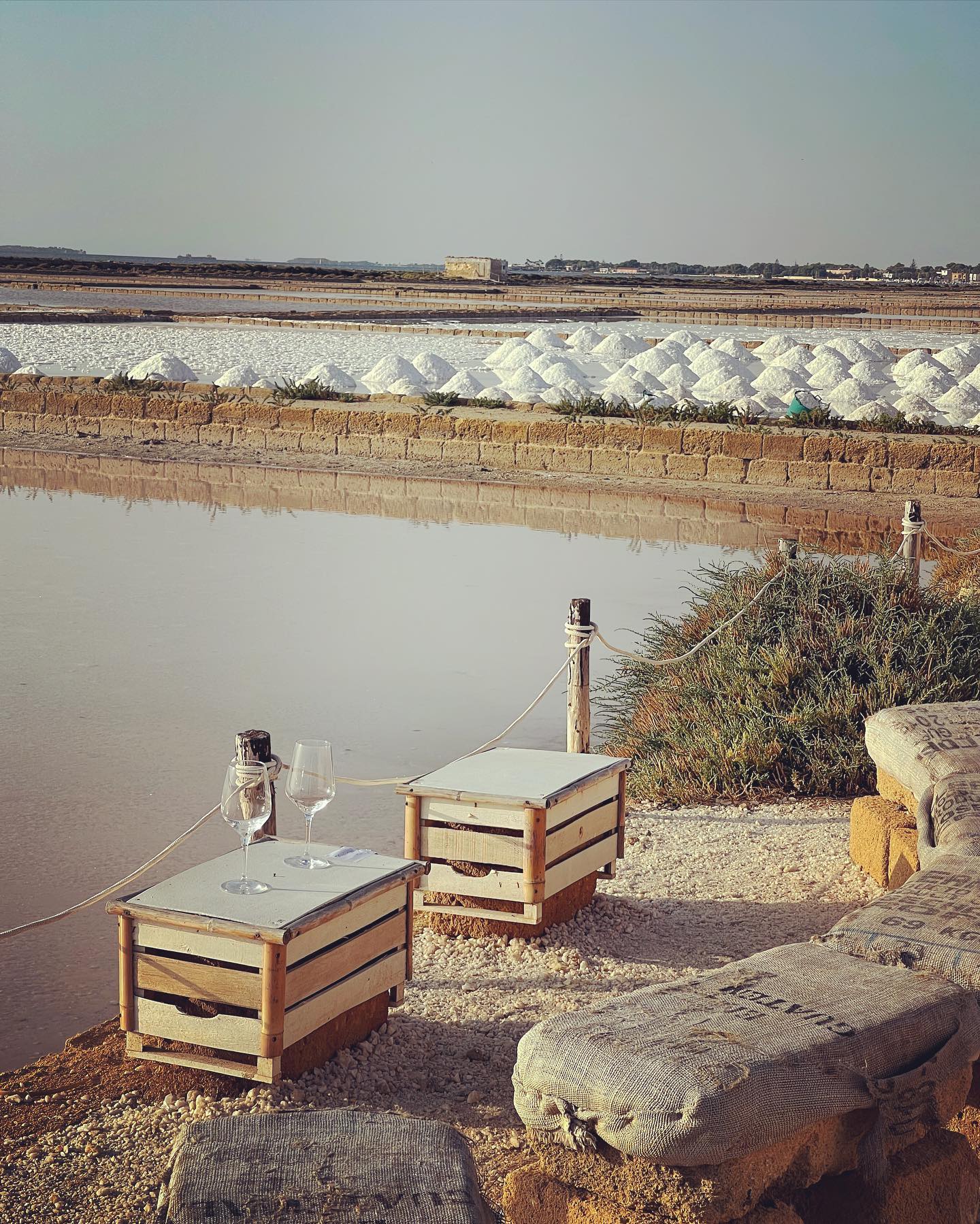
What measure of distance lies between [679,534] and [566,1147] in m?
9.84

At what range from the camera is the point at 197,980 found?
3.05m

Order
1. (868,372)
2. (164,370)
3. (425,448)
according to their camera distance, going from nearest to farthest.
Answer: (425,448)
(164,370)
(868,372)

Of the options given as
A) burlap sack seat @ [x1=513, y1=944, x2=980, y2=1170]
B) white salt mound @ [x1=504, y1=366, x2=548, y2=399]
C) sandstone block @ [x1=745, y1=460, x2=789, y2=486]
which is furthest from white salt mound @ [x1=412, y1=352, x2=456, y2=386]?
burlap sack seat @ [x1=513, y1=944, x2=980, y2=1170]

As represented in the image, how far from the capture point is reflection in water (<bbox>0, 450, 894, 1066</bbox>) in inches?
198

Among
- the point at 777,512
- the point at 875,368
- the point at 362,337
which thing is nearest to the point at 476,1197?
the point at 777,512

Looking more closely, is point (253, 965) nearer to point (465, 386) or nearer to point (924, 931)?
point (924, 931)

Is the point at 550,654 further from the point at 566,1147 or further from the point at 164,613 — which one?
the point at 566,1147

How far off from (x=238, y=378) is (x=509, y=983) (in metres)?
15.7

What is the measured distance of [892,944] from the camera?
284 centimetres

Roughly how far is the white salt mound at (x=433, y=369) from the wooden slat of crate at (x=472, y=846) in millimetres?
16530

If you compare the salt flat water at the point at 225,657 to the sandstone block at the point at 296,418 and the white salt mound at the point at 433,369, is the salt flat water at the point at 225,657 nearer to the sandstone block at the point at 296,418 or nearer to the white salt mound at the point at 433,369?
the sandstone block at the point at 296,418

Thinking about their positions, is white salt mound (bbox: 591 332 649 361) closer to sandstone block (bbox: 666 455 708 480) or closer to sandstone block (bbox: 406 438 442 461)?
sandstone block (bbox: 406 438 442 461)

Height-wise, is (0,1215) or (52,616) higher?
(52,616)

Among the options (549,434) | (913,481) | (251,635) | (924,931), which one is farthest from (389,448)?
(924,931)
